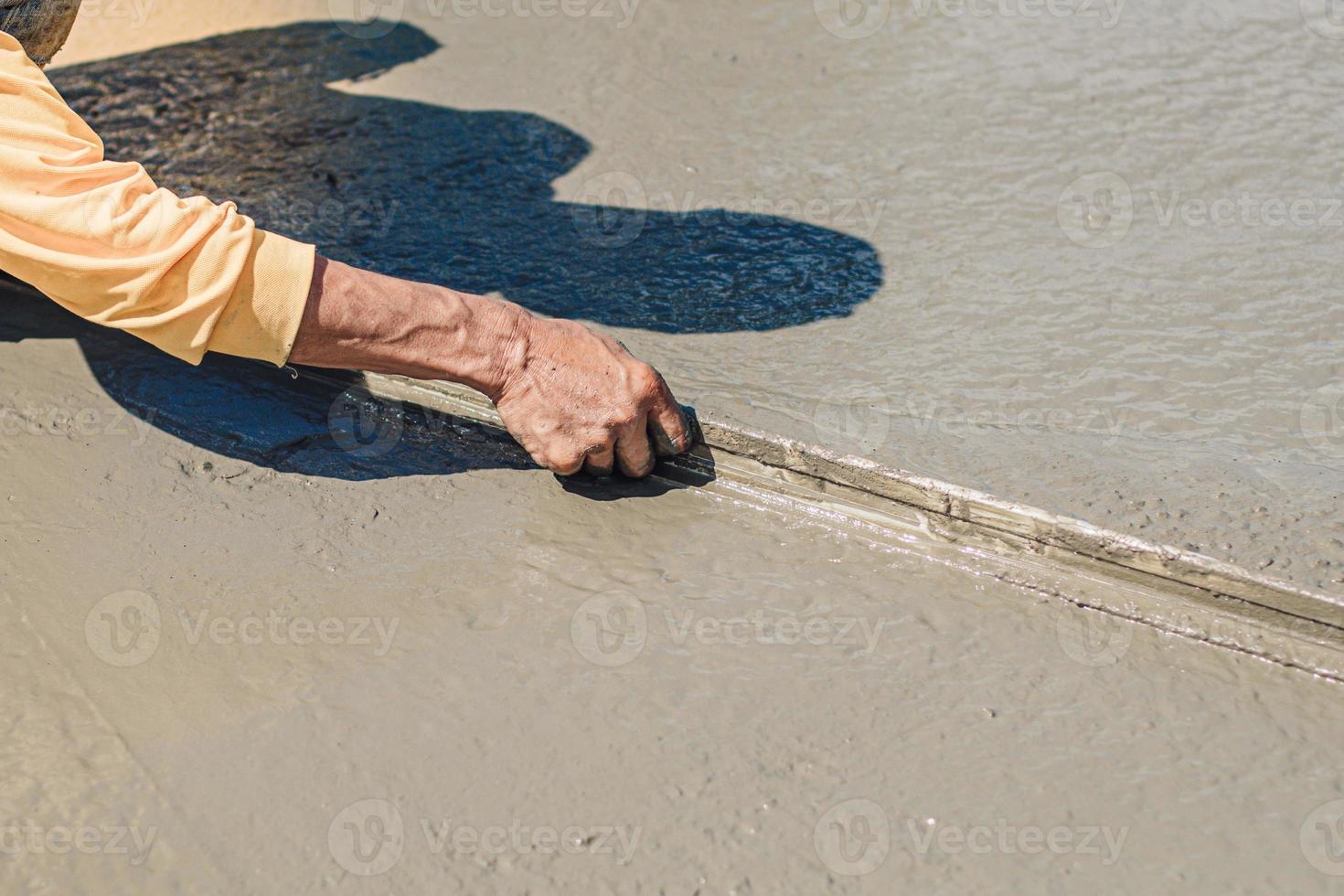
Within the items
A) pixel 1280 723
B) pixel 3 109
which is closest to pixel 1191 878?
pixel 1280 723

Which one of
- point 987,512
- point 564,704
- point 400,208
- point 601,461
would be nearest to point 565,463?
point 601,461

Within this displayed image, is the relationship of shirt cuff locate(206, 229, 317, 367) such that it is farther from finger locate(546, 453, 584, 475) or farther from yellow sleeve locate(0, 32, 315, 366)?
finger locate(546, 453, 584, 475)

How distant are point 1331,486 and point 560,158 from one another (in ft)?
8.01

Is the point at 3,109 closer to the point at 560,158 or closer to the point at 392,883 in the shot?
the point at 392,883

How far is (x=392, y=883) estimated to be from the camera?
1.82 metres

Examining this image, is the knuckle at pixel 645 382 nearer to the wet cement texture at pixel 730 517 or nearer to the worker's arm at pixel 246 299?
the worker's arm at pixel 246 299

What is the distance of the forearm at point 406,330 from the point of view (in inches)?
89.6

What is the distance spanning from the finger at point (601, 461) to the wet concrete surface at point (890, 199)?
27cm

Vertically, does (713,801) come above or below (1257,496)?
below

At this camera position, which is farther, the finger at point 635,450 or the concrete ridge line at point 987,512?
the finger at point 635,450

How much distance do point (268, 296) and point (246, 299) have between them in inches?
1.6

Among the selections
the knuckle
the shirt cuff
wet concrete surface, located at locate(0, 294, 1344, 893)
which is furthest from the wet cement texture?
the shirt cuff

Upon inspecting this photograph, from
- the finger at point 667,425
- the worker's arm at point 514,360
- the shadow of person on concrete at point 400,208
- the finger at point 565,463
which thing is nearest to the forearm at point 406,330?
the worker's arm at point 514,360

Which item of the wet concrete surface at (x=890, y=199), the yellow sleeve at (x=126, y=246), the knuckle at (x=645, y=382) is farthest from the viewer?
the wet concrete surface at (x=890, y=199)
